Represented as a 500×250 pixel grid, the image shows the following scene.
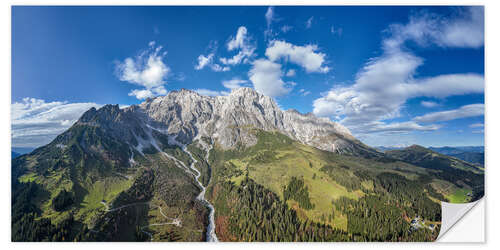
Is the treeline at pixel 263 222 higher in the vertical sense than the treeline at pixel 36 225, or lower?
lower

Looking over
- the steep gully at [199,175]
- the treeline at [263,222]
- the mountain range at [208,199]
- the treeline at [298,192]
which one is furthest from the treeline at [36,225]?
the treeline at [298,192]

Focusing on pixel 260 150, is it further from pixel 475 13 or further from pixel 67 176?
pixel 475 13

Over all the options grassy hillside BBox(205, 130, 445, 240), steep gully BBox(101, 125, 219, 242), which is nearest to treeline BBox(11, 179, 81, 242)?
steep gully BBox(101, 125, 219, 242)

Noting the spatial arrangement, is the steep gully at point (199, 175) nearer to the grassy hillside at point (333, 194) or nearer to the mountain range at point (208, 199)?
the mountain range at point (208, 199)

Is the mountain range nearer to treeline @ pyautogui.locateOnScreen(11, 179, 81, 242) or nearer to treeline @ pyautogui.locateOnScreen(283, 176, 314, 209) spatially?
treeline @ pyautogui.locateOnScreen(11, 179, 81, 242)

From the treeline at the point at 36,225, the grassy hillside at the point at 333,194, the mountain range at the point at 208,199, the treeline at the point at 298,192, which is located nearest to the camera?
the treeline at the point at 36,225

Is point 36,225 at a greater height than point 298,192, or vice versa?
point 298,192

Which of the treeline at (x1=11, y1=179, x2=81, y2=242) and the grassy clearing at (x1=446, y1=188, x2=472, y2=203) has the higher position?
the treeline at (x1=11, y1=179, x2=81, y2=242)

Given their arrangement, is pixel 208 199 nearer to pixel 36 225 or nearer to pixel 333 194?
pixel 36 225

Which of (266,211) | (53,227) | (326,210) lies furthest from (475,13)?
(53,227)

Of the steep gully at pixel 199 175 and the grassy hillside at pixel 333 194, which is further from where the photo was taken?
the steep gully at pixel 199 175

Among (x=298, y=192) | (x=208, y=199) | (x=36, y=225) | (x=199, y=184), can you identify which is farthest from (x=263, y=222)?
(x=199, y=184)

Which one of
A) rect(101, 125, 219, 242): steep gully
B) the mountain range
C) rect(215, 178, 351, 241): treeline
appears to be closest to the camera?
the mountain range
